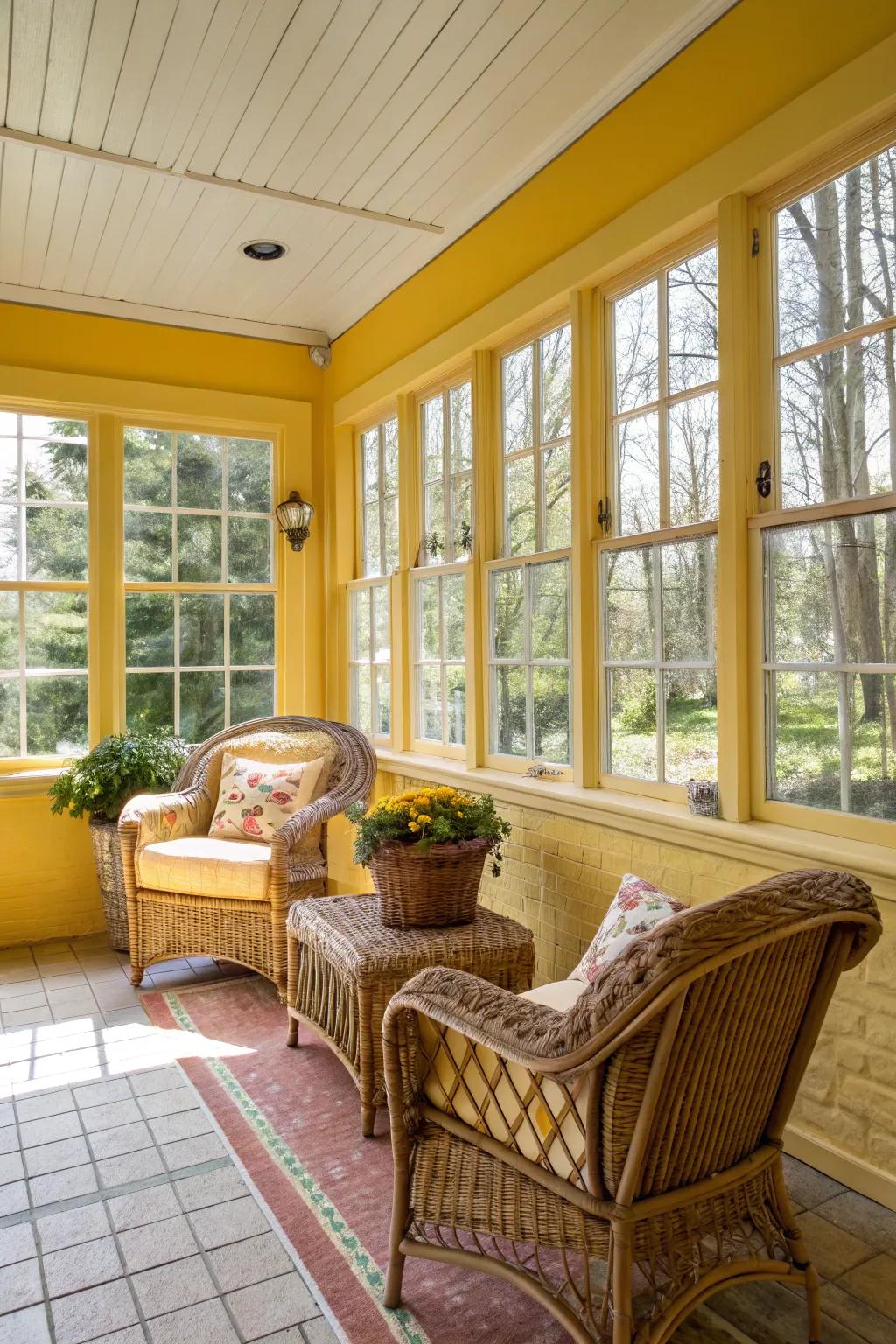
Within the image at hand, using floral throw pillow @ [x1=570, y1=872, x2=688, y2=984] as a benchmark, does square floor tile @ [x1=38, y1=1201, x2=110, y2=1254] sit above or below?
below

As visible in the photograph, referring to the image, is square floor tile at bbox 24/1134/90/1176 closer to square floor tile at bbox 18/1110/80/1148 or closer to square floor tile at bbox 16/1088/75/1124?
square floor tile at bbox 18/1110/80/1148

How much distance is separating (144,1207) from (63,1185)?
0.86ft

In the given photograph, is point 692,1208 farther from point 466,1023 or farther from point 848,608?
point 848,608

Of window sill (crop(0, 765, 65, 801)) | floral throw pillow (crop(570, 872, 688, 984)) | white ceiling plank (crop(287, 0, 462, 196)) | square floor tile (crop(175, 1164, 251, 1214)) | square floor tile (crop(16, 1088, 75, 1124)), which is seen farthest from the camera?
window sill (crop(0, 765, 65, 801))

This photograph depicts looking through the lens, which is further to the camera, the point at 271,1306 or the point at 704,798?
the point at 704,798

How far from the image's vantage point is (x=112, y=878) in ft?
14.1

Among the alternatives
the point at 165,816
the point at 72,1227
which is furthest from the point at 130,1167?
the point at 165,816

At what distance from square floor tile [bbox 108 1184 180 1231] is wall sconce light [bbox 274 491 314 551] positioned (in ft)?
11.3

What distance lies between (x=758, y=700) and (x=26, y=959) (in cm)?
351

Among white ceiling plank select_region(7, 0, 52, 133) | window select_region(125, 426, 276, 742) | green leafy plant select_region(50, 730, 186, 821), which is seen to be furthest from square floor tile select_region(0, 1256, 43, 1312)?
white ceiling plank select_region(7, 0, 52, 133)

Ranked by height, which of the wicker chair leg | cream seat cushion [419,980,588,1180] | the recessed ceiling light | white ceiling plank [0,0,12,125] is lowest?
the wicker chair leg

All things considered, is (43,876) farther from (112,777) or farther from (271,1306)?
(271,1306)

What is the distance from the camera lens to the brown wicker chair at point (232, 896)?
3.68 m

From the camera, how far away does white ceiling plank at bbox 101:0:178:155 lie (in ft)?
8.56
